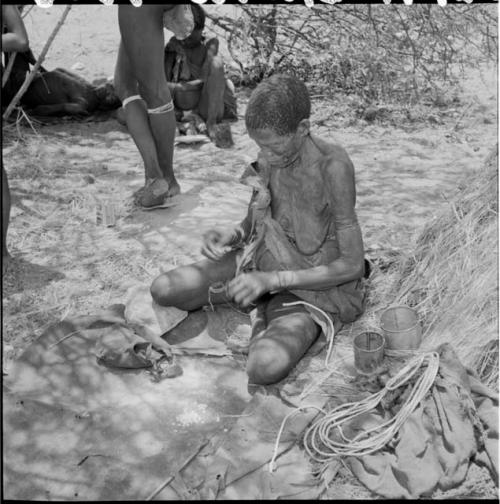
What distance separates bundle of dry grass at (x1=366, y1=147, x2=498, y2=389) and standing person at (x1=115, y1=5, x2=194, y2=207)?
1.99 metres

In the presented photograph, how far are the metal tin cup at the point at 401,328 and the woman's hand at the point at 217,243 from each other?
2.65ft

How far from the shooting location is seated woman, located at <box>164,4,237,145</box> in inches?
269

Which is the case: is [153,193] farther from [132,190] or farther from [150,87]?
[150,87]

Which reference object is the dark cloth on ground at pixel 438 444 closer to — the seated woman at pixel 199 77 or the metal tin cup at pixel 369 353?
the metal tin cup at pixel 369 353

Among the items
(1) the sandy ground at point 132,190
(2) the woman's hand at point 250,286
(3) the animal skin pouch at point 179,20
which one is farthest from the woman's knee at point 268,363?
(3) the animal skin pouch at point 179,20

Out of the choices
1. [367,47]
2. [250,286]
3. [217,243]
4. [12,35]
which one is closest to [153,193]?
[12,35]

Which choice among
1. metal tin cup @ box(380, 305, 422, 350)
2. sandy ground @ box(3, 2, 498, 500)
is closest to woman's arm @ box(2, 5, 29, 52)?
sandy ground @ box(3, 2, 498, 500)

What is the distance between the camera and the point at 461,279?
3.25 metres

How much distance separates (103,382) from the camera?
3.29 m

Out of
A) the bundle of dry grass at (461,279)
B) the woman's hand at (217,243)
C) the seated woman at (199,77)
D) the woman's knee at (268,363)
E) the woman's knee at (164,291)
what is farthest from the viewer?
the seated woman at (199,77)

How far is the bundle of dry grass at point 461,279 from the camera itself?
2.98m

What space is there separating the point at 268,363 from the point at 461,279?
92 cm

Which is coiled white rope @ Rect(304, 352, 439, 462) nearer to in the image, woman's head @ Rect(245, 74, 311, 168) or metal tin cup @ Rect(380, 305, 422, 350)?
metal tin cup @ Rect(380, 305, 422, 350)

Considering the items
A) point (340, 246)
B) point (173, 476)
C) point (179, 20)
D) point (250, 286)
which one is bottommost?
point (173, 476)
